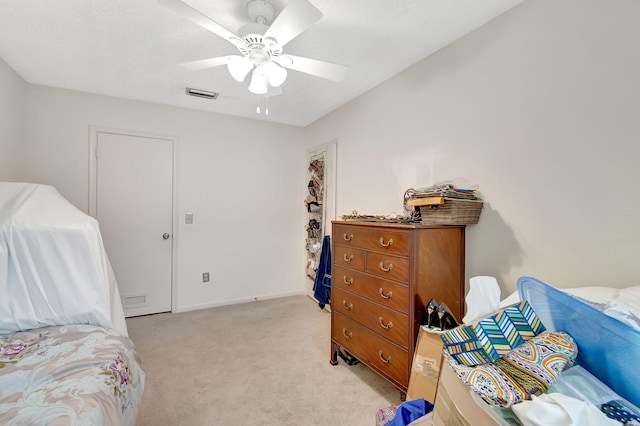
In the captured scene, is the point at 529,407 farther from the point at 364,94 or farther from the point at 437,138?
the point at 364,94

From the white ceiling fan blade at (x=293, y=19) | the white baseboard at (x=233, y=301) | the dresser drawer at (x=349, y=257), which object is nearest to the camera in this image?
the white ceiling fan blade at (x=293, y=19)

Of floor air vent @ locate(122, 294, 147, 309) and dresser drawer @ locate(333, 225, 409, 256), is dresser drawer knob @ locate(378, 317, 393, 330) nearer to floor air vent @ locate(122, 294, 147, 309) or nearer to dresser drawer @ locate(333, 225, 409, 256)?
dresser drawer @ locate(333, 225, 409, 256)

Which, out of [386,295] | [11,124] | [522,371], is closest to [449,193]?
[386,295]

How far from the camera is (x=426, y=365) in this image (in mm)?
1452

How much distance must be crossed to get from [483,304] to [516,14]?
6.10 feet

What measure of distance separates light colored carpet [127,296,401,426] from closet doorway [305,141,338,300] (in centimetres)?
91

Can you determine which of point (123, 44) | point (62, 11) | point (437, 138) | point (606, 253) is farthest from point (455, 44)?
point (62, 11)

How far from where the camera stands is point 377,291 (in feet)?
6.07

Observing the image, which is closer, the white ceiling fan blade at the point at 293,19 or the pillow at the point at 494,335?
the pillow at the point at 494,335

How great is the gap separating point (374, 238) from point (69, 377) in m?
1.58

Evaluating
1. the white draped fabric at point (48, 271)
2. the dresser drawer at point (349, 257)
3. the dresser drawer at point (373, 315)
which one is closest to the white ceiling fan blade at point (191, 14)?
the white draped fabric at point (48, 271)

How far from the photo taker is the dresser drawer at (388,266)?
65.0 inches

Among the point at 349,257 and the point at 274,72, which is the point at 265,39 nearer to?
the point at 274,72

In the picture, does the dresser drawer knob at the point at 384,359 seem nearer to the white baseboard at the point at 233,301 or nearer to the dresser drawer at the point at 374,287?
the dresser drawer at the point at 374,287
